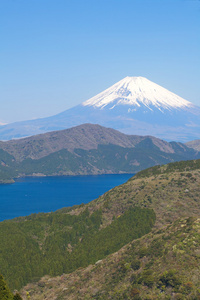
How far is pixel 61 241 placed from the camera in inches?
6727

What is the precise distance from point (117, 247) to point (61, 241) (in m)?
31.3

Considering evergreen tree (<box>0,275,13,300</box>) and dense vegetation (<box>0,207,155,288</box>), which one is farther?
dense vegetation (<box>0,207,155,288</box>)

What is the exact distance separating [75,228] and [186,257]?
Result: 91138 millimetres

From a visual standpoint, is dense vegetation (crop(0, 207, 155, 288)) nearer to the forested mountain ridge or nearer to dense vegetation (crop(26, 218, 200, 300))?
the forested mountain ridge

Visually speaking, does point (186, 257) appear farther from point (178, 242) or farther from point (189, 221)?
point (189, 221)

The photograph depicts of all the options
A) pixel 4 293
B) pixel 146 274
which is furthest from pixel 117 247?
pixel 4 293

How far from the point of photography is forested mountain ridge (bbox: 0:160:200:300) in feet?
339

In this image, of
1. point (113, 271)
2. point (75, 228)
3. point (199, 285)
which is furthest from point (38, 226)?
point (199, 285)

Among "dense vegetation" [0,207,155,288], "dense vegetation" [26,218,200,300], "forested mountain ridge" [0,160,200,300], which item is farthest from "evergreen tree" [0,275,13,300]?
"dense vegetation" [0,207,155,288]

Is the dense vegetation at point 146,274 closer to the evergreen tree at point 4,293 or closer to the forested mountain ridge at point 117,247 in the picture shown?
the forested mountain ridge at point 117,247

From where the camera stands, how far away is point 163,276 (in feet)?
326

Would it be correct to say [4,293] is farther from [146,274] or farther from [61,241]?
[61,241]

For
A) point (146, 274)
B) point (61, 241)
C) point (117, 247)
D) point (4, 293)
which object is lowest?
point (117, 247)

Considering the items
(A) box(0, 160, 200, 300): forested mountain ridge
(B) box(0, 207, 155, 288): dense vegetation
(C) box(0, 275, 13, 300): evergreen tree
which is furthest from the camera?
(B) box(0, 207, 155, 288): dense vegetation
